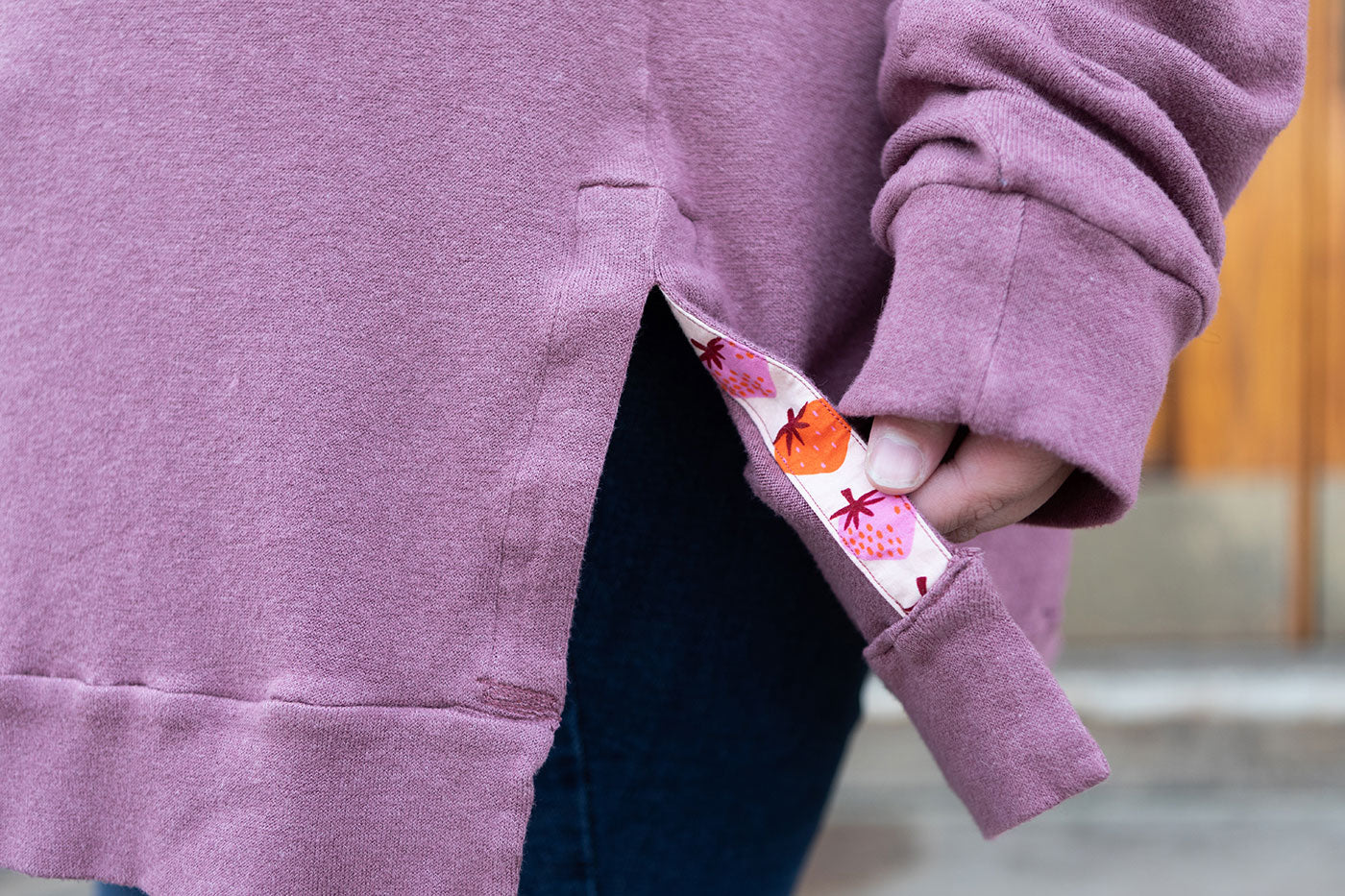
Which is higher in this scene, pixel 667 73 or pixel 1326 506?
pixel 667 73

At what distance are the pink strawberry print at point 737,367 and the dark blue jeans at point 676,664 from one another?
53mm

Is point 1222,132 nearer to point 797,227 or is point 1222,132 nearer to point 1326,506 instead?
point 797,227

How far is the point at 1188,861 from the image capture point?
293 cm

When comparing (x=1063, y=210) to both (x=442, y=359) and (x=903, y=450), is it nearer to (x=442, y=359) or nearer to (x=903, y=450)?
(x=903, y=450)

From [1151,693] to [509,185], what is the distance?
3.19m

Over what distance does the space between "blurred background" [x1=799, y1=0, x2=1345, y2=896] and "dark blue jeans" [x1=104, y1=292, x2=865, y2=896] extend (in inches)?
93.1

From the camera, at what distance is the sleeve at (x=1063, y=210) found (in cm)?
61

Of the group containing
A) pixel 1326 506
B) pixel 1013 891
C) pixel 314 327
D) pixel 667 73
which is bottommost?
pixel 1013 891

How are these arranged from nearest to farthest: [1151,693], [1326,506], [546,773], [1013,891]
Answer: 1. [546,773]
2. [1013,891]
3. [1151,693]
4. [1326,506]

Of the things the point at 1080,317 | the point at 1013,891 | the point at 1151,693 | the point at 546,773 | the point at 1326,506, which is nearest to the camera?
the point at 1080,317

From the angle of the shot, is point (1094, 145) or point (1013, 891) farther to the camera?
point (1013, 891)

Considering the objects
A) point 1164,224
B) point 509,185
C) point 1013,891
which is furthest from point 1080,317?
point 1013,891

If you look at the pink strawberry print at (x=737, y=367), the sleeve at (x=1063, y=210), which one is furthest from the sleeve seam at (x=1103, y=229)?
the pink strawberry print at (x=737, y=367)

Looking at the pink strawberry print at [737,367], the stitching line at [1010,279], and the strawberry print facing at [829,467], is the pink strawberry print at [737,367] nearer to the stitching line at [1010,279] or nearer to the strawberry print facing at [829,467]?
the strawberry print facing at [829,467]
